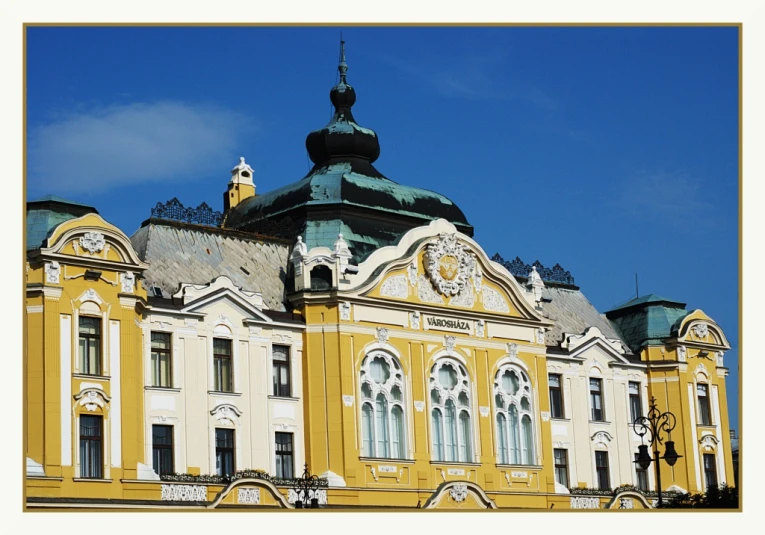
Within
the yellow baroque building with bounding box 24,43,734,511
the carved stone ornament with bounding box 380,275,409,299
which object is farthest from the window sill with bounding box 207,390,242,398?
the carved stone ornament with bounding box 380,275,409,299

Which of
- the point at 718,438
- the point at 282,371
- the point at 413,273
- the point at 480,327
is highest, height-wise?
the point at 413,273

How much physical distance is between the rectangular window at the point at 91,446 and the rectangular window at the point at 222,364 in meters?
4.19

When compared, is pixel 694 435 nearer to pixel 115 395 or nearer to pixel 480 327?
pixel 480 327

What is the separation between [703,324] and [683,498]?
6.30m

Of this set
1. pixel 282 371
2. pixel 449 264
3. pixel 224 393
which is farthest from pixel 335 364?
pixel 449 264

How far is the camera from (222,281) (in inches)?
1766

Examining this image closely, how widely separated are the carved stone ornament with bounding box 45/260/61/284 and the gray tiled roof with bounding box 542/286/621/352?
57.3 ft

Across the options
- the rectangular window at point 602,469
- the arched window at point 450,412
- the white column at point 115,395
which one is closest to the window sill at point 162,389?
the white column at point 115,395

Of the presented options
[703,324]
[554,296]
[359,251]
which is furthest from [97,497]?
[703,324]

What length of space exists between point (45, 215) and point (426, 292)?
11.7 metres

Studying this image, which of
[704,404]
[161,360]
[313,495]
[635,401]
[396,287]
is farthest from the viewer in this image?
[704,404]

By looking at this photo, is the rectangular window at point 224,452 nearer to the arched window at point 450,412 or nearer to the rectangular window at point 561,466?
the arched window at point 450,412

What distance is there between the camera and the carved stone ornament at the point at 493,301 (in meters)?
49.2

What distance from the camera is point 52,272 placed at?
135 ft
